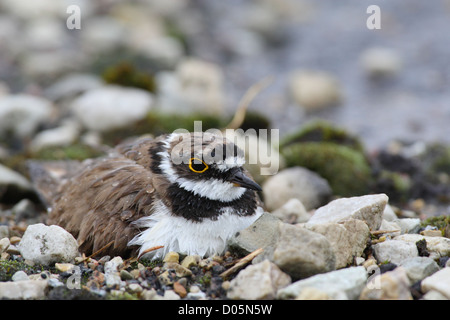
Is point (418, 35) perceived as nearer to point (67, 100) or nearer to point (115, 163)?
point (67, 100)

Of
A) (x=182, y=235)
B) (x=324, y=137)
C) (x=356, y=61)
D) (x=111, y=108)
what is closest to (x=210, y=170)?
(x=182, y=235)

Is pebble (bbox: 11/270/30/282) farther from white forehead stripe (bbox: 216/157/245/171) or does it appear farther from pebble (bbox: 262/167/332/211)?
pebble (bbox: 262/167/332/211)

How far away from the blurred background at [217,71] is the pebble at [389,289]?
15.9ft

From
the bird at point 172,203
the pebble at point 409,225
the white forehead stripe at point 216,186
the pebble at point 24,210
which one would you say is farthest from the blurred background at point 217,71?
the white forehead stripe at point 216,186

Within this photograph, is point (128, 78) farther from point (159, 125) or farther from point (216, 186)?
point (216, 186)

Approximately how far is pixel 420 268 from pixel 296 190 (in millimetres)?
3629

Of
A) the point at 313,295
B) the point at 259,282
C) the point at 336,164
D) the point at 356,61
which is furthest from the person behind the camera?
the point at 356,61

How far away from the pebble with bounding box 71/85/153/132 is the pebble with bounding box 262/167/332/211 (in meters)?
4.10

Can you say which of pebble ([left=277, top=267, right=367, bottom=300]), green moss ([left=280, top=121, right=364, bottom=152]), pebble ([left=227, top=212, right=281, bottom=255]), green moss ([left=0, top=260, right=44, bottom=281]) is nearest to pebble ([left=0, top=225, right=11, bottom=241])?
green moss ([left=0, top=260, right=44, bottom=281])

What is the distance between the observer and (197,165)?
6027 mm

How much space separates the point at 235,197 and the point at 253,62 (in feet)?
44.2

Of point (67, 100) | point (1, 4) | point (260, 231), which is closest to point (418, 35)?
point (67, 100)

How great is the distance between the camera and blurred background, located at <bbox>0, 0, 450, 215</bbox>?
39.1 ft
